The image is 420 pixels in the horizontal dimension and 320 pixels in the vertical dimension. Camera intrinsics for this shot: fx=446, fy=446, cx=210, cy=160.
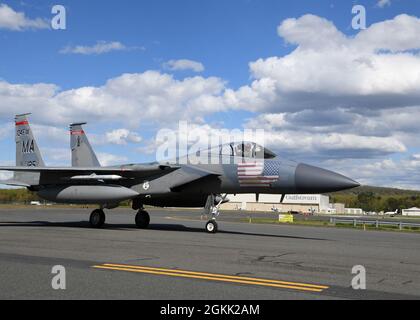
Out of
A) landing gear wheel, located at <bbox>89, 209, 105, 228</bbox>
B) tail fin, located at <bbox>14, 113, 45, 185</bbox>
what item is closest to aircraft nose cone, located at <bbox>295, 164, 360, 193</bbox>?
landing gear wheel, located at <bbox>89, 209, 105, 228</bbox>

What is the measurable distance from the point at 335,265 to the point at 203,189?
29.4 ft

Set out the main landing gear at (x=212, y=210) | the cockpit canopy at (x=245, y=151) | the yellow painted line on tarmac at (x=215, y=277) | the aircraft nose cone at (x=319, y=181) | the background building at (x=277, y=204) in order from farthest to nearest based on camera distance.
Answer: the background building at (x=277, y=204)
the main landing gear at (x=212, y=210)
the cockpit canopy at (x=245, y=151)
the aircraft nose cone at (x=319, y=181)
the yellow painted line on tarmac at (x=215, y=277)

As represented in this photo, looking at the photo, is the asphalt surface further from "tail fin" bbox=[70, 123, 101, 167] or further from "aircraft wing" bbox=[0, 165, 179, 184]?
"tail fin" bbox=[70, 123, 101, 167]

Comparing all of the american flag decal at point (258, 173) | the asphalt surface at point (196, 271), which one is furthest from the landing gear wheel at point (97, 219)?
the asphalt surface at point (196, 271)

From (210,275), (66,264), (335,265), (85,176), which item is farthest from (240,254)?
(85,176)

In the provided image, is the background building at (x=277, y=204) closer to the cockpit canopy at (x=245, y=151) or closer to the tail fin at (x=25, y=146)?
the tail fin at (x=25, y=146)

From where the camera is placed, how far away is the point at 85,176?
18438 mm

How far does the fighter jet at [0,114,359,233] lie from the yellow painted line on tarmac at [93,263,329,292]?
810 centimetres

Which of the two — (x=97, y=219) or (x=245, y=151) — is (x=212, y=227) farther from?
(x=97, y=219)

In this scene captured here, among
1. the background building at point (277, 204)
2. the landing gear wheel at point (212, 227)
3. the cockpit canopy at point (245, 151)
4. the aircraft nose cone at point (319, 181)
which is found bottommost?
the background building at point (277, 204)

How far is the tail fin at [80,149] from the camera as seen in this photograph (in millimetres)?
23422

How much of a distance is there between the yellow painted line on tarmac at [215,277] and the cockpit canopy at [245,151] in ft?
29.9

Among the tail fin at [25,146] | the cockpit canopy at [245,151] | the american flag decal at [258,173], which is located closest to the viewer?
the american flag decal at [258,173]
